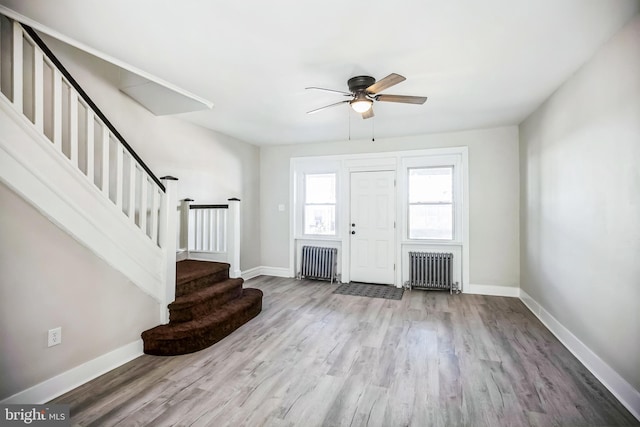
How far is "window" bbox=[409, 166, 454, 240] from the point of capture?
5.06 meters

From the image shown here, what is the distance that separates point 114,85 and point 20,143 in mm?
1517

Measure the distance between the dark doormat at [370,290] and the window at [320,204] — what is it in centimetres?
104


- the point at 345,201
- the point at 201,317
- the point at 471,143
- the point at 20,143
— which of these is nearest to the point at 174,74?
the point at 20,143

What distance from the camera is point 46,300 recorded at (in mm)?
2188

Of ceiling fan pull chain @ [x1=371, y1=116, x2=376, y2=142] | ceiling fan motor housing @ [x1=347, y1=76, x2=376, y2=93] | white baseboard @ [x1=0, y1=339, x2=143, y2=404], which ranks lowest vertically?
white baseboard @ [x1=0, y1=339, x2=143, y2=404]

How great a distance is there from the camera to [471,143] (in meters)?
4.87

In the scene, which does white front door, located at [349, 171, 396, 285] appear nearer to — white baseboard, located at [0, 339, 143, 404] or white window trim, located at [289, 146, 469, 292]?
white window trim, located at [289, 146, 469, 292]

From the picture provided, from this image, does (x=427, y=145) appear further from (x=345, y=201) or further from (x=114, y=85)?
(x=114, y=85)

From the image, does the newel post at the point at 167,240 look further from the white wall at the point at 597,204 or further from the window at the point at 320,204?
the white wall at the point at 597,204

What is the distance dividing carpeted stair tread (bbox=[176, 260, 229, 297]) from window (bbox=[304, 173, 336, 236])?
2.21m

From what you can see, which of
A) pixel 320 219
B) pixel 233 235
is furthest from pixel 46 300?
pixel 320 219

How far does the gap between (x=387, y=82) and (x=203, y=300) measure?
9.33ft

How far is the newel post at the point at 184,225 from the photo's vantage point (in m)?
4.28

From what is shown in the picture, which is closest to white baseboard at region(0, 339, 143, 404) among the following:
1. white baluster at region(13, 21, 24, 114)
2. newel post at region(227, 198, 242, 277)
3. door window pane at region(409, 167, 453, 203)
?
newel post at region(227, 198, 242, 277)
